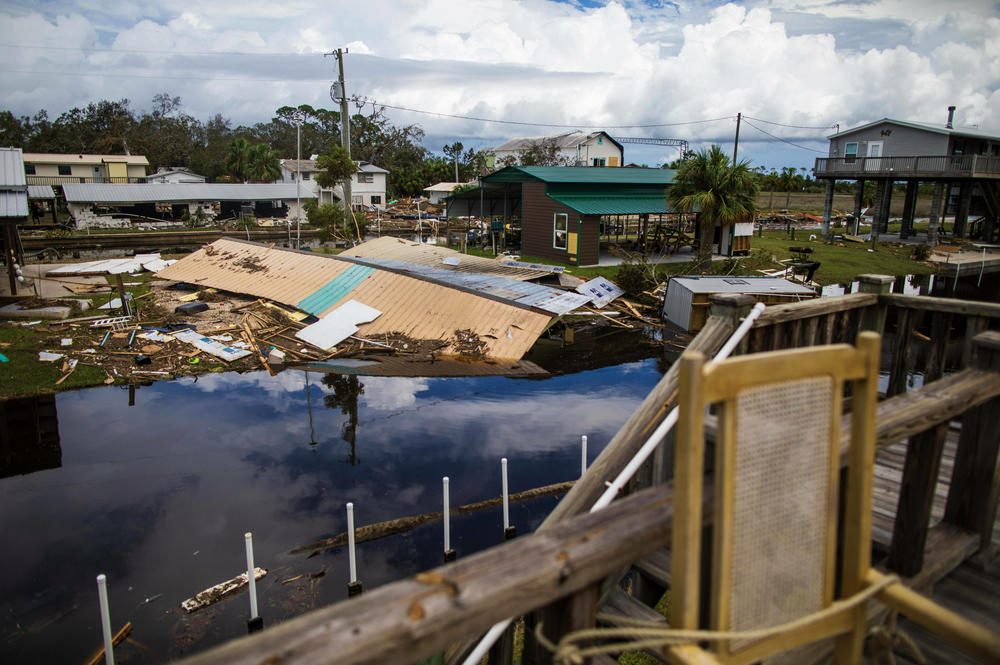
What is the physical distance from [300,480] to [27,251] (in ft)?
132

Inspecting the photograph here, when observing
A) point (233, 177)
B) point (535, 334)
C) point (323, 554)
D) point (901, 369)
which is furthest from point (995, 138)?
point (233, 177)

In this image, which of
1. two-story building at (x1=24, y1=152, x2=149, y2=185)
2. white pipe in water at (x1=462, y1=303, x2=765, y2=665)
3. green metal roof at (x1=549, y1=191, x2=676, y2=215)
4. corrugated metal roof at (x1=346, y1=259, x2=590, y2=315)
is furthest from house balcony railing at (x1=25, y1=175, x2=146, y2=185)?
white pipe in water at (x1=462, y1=303, x2=765, y2=665)

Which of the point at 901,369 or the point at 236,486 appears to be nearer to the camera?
the point at 901,369

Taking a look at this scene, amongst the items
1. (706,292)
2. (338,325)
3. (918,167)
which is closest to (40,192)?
(338,325)

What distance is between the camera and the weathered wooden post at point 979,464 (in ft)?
9.96

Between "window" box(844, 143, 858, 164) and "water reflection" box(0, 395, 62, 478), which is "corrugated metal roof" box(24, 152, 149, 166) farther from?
"window" box(844, 143, 858, 164)

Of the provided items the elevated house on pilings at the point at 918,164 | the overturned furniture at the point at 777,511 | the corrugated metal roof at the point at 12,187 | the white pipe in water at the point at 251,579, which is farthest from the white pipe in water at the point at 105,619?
the elevated house on pilings at the point at 918,164

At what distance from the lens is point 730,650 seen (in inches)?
67.2

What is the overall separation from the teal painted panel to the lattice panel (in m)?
20.5

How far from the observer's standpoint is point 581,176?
33219 millimetres

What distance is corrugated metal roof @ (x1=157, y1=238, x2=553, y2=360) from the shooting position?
59.0 ft

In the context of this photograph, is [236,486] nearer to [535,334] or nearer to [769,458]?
[535,334]

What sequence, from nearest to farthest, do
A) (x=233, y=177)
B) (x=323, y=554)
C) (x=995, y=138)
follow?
(x=323, y=554), (x=995, y=138), (x=233, y=177)

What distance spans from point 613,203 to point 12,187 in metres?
26.2
